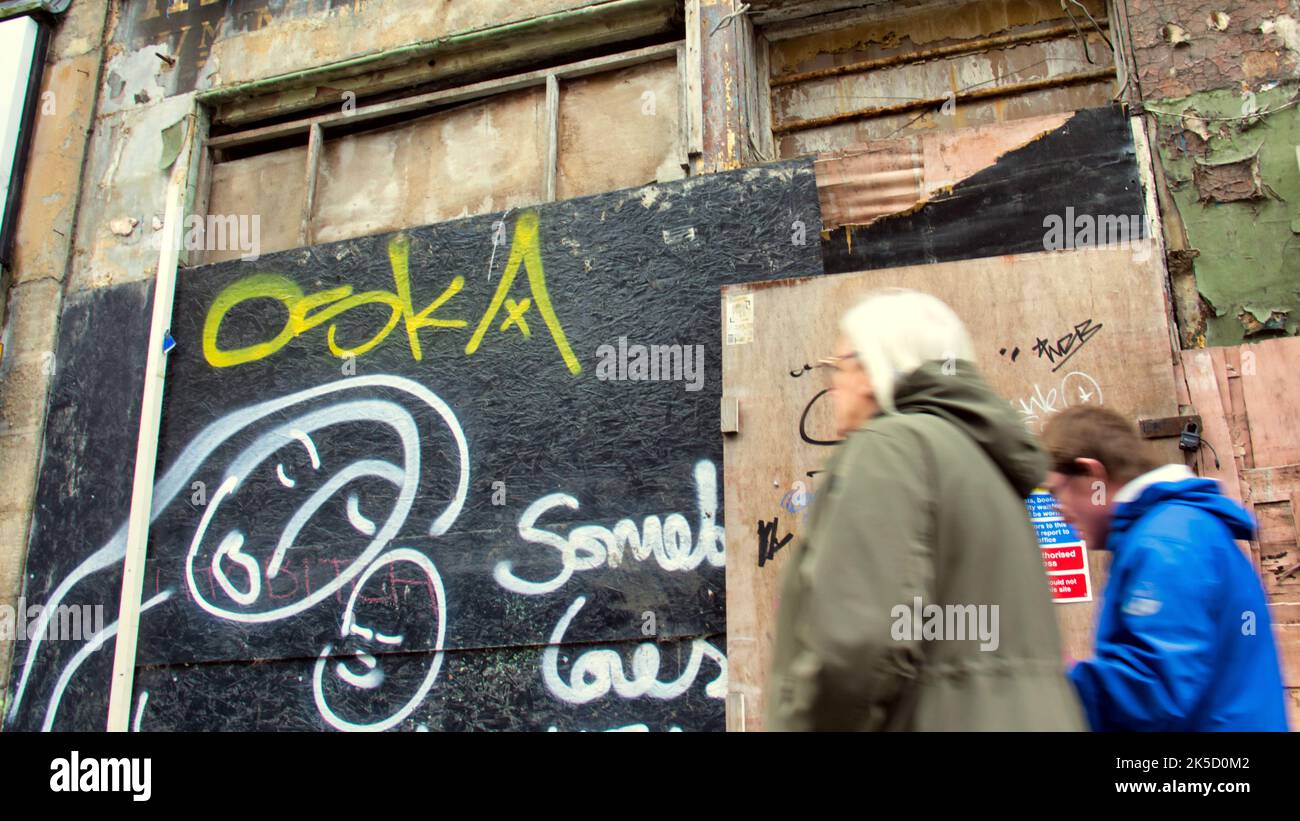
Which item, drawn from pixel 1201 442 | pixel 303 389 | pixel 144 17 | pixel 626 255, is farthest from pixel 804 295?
pixel 144 17

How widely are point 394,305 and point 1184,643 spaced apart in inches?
183

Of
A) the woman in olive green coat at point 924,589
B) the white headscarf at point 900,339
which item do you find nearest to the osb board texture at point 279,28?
the white headscarf at point 900,339

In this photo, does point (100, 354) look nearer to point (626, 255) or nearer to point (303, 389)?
point (303, 389)

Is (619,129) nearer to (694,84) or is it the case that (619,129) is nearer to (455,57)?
(694,84)

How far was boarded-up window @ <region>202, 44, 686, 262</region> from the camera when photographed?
19.3ft

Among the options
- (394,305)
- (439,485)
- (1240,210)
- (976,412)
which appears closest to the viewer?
(976,412)

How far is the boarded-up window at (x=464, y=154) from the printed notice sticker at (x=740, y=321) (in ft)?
3.71

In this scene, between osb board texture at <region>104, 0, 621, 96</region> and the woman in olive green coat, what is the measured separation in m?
5.00

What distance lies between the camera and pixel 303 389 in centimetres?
582

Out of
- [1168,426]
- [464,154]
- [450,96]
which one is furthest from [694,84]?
[1168,426]

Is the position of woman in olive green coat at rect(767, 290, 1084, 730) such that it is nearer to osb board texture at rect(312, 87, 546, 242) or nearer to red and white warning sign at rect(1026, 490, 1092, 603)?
red and white warning sign at rect(1026, 490, 1092, 603)

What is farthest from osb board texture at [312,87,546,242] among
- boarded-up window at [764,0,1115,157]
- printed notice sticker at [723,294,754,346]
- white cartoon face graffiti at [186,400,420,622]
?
printed notice sticker at [723,294,754,346]

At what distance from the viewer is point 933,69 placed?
555 cm
